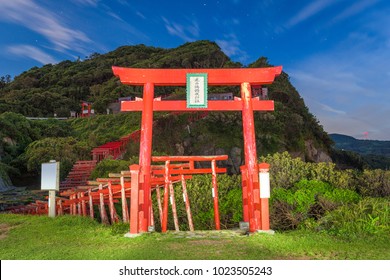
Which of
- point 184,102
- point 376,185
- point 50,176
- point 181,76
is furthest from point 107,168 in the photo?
point 376,185

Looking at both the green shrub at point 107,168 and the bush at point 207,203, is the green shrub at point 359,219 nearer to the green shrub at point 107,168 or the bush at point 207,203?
the bush at point 207,203

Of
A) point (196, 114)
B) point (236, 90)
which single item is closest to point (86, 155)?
point (196, 114)

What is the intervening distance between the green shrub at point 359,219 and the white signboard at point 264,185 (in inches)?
53.6

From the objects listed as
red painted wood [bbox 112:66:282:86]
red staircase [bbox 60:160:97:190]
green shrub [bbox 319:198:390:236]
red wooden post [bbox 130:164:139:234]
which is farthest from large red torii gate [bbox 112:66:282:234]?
red staircase [bbox 60:160:97:190]

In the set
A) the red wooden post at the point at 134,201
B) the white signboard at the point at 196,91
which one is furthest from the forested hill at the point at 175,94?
the red wooden post at the point at 134,201

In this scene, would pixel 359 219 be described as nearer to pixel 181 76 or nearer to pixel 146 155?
pixel 146 155

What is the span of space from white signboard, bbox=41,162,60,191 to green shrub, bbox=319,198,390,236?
7.47 m

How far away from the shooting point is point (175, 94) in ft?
143

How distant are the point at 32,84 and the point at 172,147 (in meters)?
46.5

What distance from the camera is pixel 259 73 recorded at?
900 centimetres

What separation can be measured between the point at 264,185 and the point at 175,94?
36.6 metres

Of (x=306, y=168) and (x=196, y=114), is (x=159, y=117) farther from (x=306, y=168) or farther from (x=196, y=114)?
(x=306, y=168)

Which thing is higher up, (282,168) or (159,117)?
(159,117)

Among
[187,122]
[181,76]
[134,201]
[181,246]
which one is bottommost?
[181,246]
